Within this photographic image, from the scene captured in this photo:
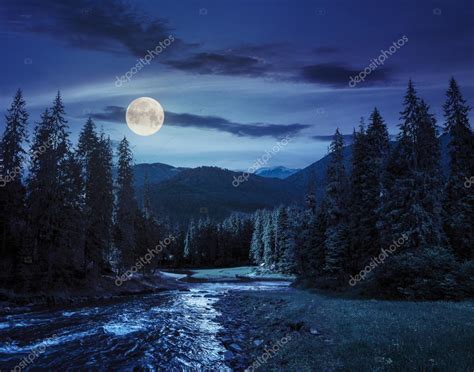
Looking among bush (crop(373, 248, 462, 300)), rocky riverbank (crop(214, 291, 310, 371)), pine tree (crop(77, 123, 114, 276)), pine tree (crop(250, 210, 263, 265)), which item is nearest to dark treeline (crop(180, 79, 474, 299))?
bush (crop(373, 248, 462, 300))

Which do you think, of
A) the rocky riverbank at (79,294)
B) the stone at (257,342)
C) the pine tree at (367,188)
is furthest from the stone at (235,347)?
the pine tree at (367,188)

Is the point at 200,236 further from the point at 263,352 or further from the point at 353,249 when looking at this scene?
the point at 263,352

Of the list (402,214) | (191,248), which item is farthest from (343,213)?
(191,248)

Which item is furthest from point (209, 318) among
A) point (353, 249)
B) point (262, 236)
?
point (262, 236)

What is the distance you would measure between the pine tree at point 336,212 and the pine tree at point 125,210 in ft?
91.9

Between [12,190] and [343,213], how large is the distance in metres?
39.4

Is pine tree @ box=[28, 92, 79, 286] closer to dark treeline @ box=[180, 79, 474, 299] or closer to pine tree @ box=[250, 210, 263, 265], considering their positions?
dark treeline @ box=[180, 79, 474, 299]

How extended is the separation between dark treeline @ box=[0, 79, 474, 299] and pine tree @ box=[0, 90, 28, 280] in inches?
4.5

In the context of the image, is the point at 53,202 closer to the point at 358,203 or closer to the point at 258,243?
the point at 358,203

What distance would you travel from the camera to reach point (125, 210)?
171 feet

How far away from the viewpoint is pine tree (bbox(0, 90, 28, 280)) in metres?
→ 36.3

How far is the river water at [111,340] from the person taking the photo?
1466 cm

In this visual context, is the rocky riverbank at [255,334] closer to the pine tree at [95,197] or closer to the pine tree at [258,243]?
the pine tree at [95,197]

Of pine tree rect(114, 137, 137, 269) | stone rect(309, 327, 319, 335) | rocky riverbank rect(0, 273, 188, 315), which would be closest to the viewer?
stone rect(309, 327, 319, 335)
